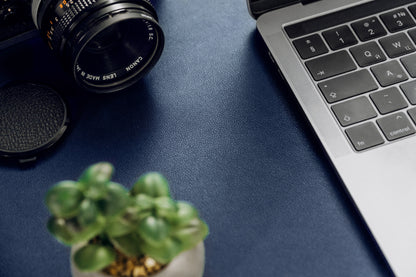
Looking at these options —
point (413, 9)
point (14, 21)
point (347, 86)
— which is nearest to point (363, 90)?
point (347, 86)

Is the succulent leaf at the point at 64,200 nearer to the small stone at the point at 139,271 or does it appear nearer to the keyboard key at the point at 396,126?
the small stone at the point at 139,271

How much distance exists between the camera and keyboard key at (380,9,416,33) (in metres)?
0.55

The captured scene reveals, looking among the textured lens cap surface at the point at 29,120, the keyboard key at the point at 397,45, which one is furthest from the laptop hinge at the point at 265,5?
the textured lens cap surface at the point at 29,120

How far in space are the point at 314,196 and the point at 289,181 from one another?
0.03 meters

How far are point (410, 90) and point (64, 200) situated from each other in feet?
1.25

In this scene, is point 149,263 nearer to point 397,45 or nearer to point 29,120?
point 29,120

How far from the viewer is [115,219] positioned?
30 centimetres

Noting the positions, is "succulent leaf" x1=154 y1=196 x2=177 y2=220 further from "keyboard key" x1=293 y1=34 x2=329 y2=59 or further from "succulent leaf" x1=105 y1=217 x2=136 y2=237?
"keyboard key" x1=293 y1=34 x2=329 y2=59

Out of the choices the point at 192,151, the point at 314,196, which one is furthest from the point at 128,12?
the point at 314,196

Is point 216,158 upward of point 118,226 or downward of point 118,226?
downward

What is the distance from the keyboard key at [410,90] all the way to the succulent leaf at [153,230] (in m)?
0.33

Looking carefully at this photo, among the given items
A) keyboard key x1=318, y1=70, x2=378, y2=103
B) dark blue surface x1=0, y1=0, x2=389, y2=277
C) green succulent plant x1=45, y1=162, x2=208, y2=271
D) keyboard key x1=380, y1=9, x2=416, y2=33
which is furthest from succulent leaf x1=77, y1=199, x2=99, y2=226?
keyboard key x1=380, y1=9, x2=416, y2=33

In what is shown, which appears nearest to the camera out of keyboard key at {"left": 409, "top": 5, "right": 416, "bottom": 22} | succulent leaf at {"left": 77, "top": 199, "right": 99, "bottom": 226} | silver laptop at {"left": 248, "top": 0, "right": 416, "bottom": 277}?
succulent leaf at {"left": 77, "top": 199, "right": 99, "bottom": 226}

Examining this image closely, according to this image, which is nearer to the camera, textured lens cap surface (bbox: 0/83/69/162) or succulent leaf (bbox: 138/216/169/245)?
succulent leaf (bbox: 138/216/169/245)
